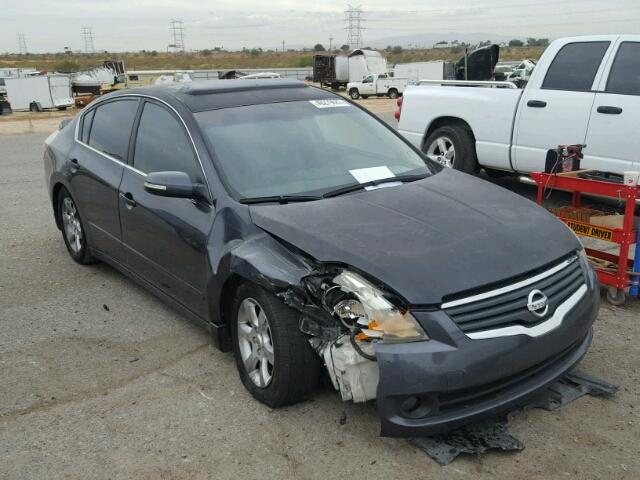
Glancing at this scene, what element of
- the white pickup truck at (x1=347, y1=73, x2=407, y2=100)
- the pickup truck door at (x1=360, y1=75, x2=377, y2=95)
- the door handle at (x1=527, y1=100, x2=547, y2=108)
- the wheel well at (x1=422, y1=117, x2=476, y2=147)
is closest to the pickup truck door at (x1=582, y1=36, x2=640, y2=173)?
the door handle at (x1=527, y1=100, x2=547, y2=108)

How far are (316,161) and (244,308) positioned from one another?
3.71 ft

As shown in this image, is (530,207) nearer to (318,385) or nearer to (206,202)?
(318,385)

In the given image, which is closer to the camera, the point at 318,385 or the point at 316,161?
the point at 318,385

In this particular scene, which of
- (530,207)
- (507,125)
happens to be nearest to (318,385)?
(530,207)

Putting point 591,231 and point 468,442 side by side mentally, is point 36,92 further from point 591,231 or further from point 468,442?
point 468,442

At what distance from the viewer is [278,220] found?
3465mm

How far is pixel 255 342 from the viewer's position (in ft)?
11.5

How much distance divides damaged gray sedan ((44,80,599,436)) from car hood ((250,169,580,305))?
1 centimetres

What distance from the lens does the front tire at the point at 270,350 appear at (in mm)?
3234

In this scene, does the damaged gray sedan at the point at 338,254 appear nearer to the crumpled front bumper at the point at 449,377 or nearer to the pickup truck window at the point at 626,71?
the crumpled front bumper at the point at 449,377

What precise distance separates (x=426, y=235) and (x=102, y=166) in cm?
291

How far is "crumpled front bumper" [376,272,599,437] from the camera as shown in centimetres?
277

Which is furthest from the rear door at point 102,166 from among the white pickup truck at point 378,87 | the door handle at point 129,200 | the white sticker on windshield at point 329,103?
the white pickup truck at point 378,87

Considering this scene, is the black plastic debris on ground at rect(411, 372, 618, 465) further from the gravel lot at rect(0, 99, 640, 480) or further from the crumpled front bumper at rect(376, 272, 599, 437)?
the crumpled front bumper at rect(376, 272, 599, 437)
